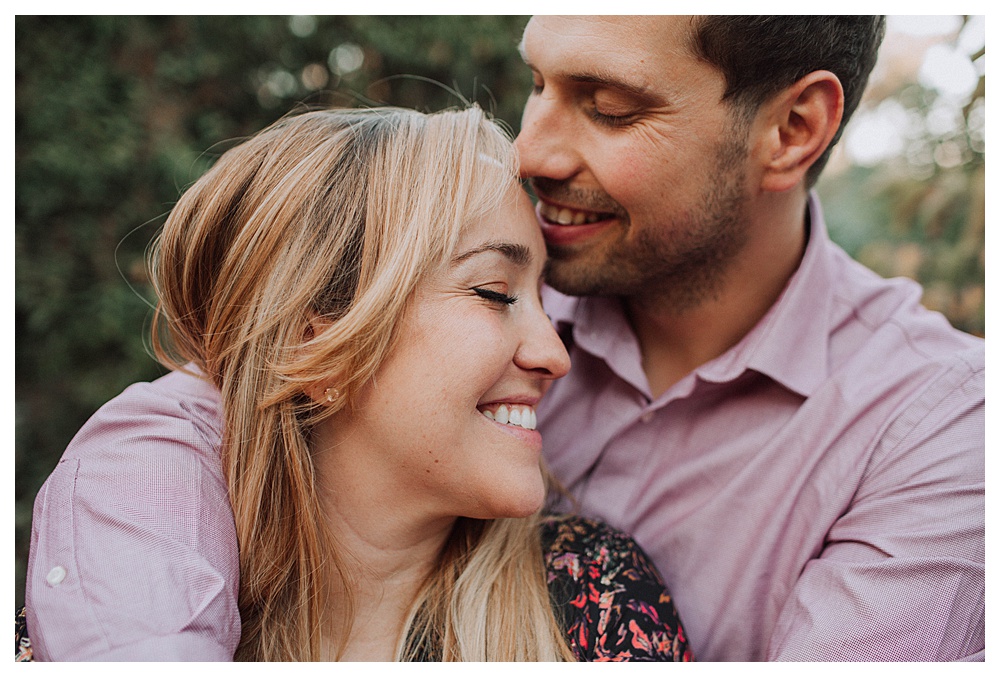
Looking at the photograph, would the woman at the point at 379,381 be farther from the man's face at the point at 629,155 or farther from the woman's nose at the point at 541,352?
the man's face at the point at 629,155

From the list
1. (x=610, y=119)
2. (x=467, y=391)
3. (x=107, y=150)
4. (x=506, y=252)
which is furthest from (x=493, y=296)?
(x=107, y=150)

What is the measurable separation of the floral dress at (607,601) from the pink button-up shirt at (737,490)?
26 cm

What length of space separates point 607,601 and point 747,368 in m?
0.76

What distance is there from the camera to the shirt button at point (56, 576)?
51.4 inches

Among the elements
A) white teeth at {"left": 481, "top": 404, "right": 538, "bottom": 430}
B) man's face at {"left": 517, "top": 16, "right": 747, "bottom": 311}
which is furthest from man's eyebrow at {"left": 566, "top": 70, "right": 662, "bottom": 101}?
white teeth at {"left": 481, "top": 404, "right": 538, "bottom": 430}

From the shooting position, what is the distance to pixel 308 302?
1568mm

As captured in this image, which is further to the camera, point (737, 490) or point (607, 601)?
point (737, 490)

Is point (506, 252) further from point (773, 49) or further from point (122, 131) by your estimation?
point (122, 131)

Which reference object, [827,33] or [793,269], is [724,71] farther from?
[793,269]

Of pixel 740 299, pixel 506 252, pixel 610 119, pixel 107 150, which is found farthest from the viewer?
pixel 107 150

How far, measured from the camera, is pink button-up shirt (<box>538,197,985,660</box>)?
1718 mm

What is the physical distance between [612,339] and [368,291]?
3.39ft

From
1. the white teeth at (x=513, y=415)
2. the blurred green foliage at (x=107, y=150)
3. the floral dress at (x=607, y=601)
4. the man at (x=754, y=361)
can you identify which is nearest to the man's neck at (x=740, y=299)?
the man at (x=754, y=361)
